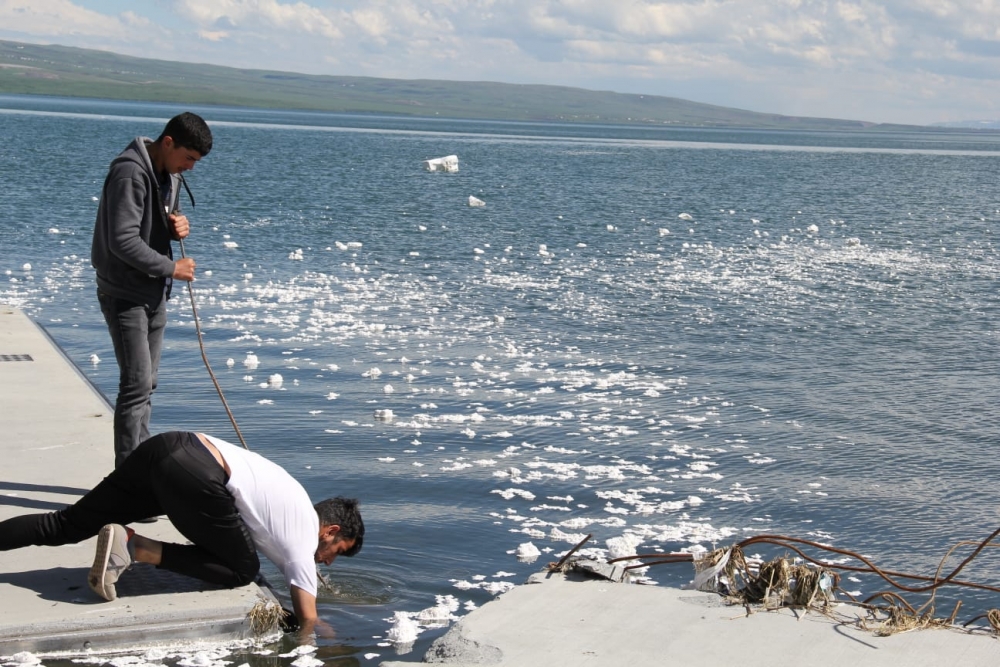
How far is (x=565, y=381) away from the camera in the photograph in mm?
11211

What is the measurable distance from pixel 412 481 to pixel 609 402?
9.62 ft

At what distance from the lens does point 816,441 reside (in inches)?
374

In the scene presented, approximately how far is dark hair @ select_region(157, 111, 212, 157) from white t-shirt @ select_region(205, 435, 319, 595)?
1580 millimetres

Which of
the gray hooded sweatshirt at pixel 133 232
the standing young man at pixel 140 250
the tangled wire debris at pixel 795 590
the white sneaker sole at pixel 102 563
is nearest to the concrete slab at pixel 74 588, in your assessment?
the white sneaker sole at pixel 102 563

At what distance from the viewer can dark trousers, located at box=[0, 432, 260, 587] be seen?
4.79 meters

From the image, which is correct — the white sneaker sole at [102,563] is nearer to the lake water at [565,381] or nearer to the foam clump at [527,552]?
the lake water at [565,381]

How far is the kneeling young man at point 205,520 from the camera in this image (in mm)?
4801

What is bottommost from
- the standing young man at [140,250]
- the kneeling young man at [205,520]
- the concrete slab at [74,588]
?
the concrete slab at [74,588]

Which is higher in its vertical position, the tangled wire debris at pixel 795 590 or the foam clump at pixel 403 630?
the tangled wire debris at pixel 795 590

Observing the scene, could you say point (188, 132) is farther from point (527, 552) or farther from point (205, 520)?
point (527, 552)

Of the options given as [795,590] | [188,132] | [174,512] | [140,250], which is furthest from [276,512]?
[795,590]

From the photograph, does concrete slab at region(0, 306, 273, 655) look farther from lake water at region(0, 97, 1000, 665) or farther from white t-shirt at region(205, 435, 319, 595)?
lake water at region(0, 97, 1000, 665)

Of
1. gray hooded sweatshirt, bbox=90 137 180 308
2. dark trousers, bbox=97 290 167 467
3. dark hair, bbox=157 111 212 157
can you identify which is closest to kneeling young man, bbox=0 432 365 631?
dark trousers, bbox=97 290 167 467

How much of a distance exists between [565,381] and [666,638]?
6.46m
